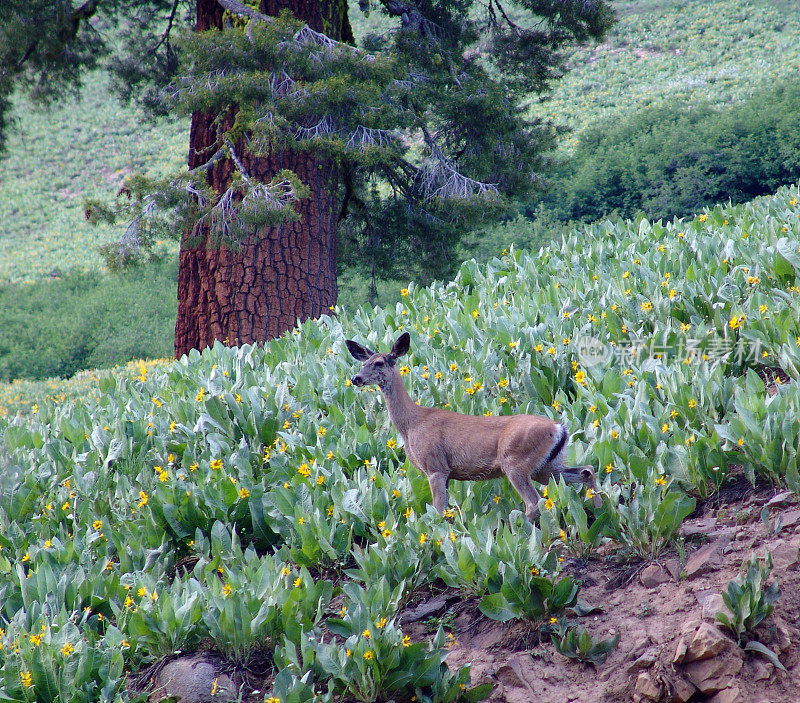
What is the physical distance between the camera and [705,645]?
9.66 feet

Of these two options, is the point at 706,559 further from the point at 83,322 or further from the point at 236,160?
the point at 83,322

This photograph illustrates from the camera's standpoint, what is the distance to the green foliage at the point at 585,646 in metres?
3.10

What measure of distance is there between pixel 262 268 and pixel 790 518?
675cm

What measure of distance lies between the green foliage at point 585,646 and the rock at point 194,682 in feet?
4.77

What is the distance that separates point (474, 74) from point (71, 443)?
344 inches

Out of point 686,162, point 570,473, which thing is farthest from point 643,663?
point 686,162

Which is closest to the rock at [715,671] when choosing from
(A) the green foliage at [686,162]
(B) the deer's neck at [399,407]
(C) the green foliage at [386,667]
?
(C) the green foliage at [386,667]

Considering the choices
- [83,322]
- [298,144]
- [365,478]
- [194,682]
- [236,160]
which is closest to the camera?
[194,682]

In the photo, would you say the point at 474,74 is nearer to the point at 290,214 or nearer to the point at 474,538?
the point at 290,214

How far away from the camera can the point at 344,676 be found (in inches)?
119

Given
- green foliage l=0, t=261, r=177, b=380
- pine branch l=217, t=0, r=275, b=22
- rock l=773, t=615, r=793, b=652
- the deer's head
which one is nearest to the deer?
the deer's head

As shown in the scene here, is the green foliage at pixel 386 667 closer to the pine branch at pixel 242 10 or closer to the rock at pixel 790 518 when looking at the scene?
the rock at pixel 790 518

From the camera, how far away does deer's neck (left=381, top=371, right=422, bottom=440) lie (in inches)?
166

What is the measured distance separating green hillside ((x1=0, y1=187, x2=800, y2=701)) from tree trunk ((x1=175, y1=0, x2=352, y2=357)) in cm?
182
